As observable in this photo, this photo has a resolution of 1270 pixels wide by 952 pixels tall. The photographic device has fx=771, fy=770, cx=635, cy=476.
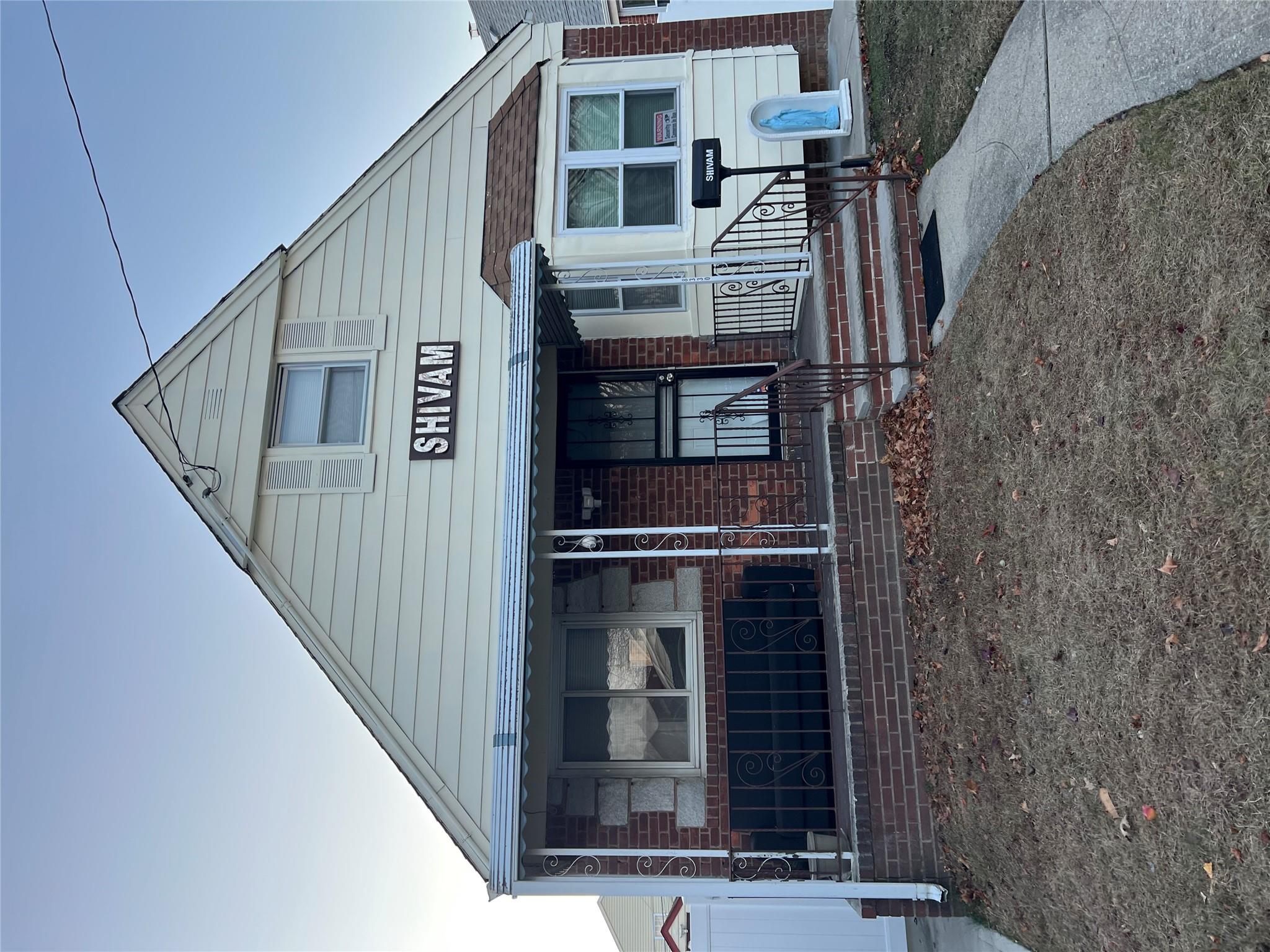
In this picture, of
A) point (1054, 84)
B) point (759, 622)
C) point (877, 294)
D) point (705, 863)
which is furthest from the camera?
point (759, 622)

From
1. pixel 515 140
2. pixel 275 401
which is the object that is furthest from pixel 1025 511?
pixel 275 401

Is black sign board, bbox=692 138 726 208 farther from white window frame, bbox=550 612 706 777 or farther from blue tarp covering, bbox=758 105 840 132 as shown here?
white window frame, bbox=550 612 706 777

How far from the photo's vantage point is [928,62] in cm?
666

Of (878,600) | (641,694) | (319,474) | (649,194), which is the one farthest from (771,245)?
(319,474)

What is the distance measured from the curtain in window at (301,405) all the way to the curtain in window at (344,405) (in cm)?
11

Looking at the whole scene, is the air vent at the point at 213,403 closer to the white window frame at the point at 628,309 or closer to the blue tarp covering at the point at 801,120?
the white window frame at the point at 628,309

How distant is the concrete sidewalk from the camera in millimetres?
3586

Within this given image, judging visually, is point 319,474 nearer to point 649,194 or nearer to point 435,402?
point 435,402

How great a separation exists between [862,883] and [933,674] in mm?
1753

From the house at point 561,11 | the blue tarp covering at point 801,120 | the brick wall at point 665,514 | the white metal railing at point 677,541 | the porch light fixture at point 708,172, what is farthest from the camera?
the house at point 561,11

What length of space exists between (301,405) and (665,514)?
14.3 feet

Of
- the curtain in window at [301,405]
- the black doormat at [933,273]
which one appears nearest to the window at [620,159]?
the black doormat at [933,273]

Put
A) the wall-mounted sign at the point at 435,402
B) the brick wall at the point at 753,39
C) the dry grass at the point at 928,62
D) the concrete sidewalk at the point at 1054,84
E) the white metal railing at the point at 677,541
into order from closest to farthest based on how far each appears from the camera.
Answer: the concrete sidewalk at the point at 1054,84, the dry grass at the point at 928,62, the white metal railing at the point at 677,541, the wall-mounted sign at the point at 435,402, the brick wall at the point at 753,39

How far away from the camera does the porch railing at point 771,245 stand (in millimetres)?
7832
